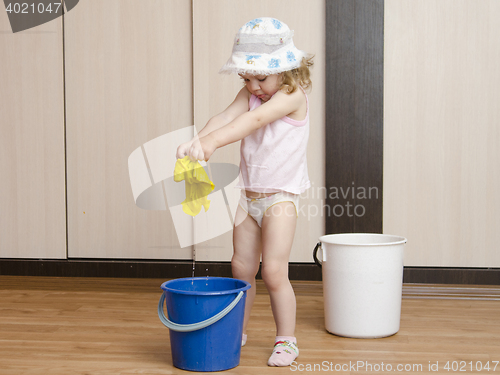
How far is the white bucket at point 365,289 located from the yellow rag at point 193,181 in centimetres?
50

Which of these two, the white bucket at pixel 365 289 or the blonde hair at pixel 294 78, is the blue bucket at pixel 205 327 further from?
the blonde hair at pixel 294 78

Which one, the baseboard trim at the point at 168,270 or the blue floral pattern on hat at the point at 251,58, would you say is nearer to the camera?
the blue floral pattern on hat at the point at 251,58

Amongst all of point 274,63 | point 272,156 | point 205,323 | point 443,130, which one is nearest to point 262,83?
point 274,63

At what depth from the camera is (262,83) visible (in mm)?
1408

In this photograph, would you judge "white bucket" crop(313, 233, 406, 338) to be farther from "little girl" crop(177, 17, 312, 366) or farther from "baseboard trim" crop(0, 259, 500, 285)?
"baseboard trim" crop(0, 259, 500, 285)

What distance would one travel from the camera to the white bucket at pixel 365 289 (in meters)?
1.55

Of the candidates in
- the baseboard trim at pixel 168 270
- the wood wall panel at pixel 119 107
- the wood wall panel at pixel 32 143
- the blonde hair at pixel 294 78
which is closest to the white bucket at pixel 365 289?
the blonde hair at pixel 294 78

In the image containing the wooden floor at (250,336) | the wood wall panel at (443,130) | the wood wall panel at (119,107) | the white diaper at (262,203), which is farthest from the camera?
the wood wall panel at (119,107)

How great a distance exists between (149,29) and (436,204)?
1.62 meters

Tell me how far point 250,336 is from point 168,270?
97cm

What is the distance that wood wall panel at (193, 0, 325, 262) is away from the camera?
2332 mm

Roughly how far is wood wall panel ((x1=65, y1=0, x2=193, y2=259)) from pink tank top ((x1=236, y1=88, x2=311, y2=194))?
1.06 meters

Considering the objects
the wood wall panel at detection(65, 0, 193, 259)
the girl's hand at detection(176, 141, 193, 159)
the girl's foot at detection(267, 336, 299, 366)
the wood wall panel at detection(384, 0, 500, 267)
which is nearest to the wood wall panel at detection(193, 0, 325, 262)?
the wood wall panel at detection(65, 0, 193, 259)

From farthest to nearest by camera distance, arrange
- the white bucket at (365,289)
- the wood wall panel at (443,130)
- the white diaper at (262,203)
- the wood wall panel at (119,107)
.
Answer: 1. the wood wall panel at (119,107)
2. the wood wall panel at (443,130)
3. the white bucket at (365,289)
4. the white diaper at (262,203)
